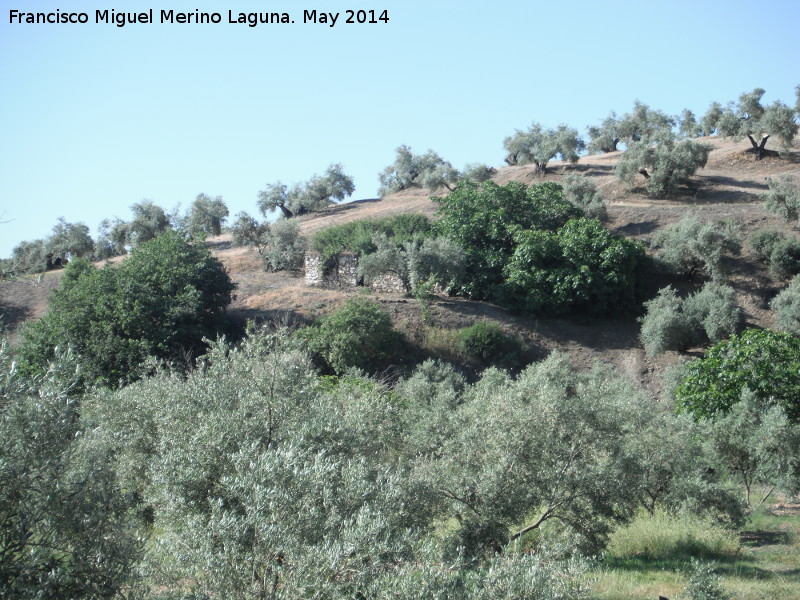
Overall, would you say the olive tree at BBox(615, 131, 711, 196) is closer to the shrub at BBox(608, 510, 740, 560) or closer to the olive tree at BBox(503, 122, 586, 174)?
the olive tree at BBox(503, 122, 586, 174)

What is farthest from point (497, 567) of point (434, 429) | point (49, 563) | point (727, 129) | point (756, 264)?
point (727, 129)

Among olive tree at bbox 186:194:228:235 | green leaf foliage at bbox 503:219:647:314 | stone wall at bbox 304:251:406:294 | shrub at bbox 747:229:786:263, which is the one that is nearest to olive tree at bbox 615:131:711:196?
shrub at bbox 747:229:786:263

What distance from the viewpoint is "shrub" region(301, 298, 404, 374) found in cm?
3036

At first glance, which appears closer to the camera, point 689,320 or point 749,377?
point 749,377

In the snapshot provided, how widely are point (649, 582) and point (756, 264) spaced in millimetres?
30889

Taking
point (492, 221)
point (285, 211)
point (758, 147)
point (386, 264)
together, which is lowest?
point (386, 264)

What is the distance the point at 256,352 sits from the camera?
11539 mm

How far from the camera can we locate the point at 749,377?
63.6ft

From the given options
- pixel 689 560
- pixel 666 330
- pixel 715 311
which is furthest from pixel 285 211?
pixel 689 560

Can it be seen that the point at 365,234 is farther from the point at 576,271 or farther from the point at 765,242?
the point at 765,242

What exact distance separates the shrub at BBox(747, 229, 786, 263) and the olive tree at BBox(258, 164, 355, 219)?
3406cm

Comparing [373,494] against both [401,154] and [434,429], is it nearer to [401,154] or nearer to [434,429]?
[434,429]

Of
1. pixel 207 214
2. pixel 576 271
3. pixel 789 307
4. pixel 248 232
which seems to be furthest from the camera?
pixel 207 214

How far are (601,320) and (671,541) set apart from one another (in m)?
24.2
